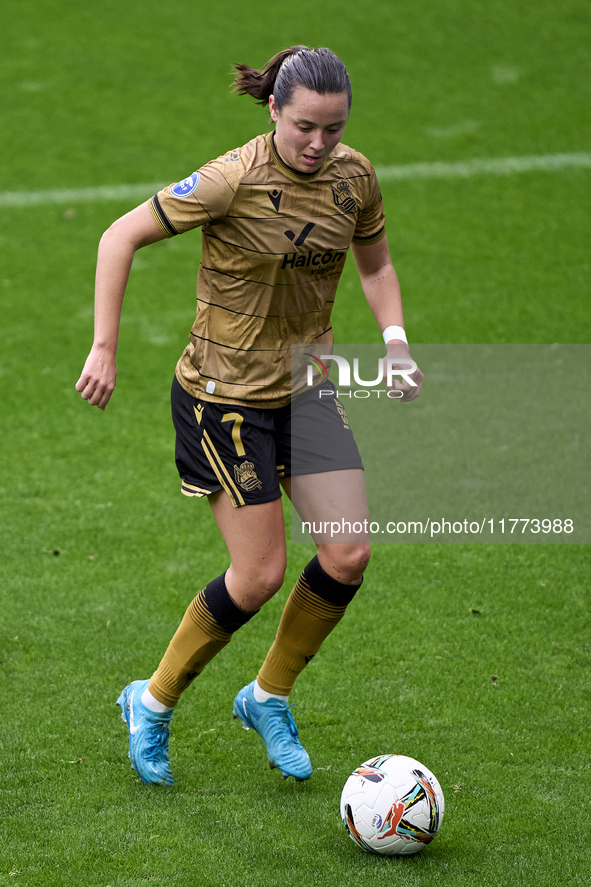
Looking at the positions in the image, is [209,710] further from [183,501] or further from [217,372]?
[183,501]

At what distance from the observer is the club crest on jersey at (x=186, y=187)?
11.3 ft

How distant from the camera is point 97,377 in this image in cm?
336

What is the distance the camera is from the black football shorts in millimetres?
3717

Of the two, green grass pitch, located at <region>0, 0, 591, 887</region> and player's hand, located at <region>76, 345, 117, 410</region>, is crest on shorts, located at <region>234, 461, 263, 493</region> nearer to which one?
player's hand, located at <region>76, 345, 117, 410</region>

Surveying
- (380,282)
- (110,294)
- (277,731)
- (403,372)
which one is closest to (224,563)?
(277,731)

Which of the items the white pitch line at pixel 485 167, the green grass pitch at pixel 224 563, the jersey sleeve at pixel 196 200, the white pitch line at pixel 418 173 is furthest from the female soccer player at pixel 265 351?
the white pitch line at pixel 485 167

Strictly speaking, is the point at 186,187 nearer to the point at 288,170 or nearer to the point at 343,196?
the point at 288,170

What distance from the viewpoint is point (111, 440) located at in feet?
23.9

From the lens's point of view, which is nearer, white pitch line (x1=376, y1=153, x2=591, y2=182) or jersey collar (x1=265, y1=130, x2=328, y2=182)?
jersey collar (x1=265, y1=130, x2=328, y2=182)

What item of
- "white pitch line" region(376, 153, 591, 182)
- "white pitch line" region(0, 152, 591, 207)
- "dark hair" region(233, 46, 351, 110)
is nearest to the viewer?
"dark hair" region(233, 46, 351, 110)

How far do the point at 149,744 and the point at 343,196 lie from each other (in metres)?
2.07

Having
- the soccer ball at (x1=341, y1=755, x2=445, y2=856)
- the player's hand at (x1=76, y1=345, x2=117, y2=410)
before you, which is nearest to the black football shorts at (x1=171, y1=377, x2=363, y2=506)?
the player's hand at (x1=76, y1=345, x2=117, y2=410)

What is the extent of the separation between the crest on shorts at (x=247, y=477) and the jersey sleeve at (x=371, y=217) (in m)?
0.95

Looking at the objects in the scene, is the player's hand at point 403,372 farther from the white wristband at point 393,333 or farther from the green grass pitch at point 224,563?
the green grass pitch at point 224,563
